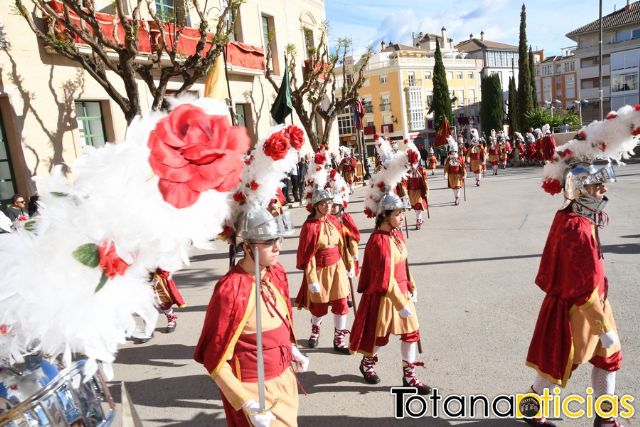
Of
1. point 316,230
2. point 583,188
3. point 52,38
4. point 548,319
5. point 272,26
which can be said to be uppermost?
point 272,26

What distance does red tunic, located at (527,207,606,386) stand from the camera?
3461 mm

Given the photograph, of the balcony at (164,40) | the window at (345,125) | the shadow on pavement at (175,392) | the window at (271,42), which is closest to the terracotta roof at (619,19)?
the window at (345,125)

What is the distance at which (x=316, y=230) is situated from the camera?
563cm

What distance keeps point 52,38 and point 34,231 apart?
10628 mm

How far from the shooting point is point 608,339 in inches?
133

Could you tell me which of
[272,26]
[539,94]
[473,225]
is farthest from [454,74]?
[473,225]

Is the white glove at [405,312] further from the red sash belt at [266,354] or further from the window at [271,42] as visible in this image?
the window at [271,42]

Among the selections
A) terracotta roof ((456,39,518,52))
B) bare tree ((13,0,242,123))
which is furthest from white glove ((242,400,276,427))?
terracotta roof ((456,39,518,52))

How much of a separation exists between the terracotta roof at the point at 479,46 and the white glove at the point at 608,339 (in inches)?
2844

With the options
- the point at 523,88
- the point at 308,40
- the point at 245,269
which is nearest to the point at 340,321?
the point at 245,269

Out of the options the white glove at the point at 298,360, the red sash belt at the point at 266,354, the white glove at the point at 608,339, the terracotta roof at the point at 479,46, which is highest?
the terracotta roof at the point at 479,46

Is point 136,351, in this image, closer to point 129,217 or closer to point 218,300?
point 218,300

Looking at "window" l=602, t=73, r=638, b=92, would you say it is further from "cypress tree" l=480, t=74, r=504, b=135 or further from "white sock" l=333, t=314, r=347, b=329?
"white sock" l=333, t=314, r=347, b=329

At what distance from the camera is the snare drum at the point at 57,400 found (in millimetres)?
1625
